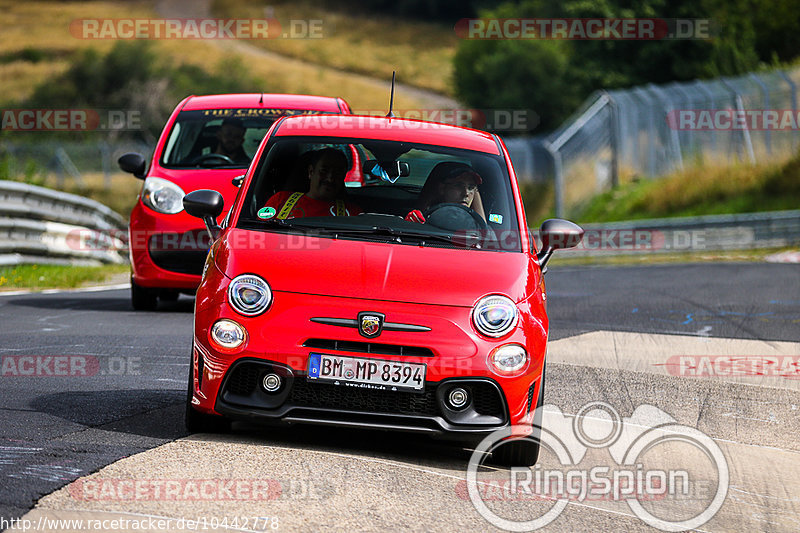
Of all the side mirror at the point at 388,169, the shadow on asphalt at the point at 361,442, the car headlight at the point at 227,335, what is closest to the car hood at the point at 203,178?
the side mirror at the point at 388,169

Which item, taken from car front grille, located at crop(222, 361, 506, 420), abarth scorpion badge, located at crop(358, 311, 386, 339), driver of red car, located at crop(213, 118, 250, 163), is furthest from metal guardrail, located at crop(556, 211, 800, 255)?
abarth scorpion badge, located at crop(358, 311, 386, 339)

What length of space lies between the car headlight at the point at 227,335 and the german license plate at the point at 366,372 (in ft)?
1.11

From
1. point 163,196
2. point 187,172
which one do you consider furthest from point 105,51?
point 163,196

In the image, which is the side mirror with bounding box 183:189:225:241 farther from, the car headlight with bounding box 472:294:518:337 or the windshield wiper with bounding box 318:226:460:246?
the car headlight with bounding box 472:294:518:337

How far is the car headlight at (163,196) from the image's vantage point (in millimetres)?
11570

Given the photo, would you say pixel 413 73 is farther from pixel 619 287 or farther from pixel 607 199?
pixel 619 287

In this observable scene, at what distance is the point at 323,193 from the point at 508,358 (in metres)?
1.75

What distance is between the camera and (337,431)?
22.8ft

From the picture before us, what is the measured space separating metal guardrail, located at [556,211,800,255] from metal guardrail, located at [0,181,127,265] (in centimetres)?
990

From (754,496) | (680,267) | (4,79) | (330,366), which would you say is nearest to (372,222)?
(330,366)

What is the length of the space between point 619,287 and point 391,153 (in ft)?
30.5

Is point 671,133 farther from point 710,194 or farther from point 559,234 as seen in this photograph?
point 559,234

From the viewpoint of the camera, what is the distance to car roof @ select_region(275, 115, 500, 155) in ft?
25.0

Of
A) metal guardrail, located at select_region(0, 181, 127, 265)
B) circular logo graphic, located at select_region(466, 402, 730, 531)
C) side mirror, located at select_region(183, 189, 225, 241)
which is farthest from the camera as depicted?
metal guardrail, located at select_region(0, 181, 127, 265)
